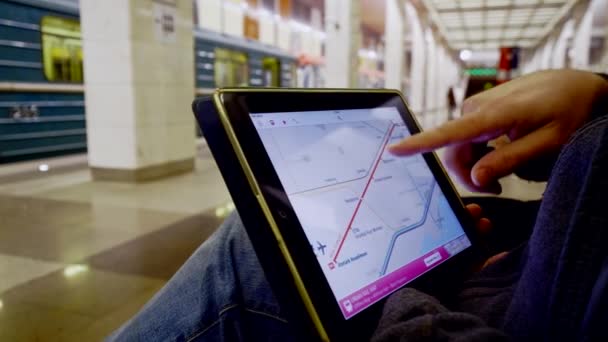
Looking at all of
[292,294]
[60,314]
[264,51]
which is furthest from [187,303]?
[264,51]

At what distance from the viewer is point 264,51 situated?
37.3ft

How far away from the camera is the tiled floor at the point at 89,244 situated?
189 cm

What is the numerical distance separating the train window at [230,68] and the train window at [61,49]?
3.08 m

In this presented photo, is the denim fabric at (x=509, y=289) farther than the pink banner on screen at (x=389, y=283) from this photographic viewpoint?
No

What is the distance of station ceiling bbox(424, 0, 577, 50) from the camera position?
14.6 m

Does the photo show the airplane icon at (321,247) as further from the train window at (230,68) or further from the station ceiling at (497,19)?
the station ceiling at (497,19)

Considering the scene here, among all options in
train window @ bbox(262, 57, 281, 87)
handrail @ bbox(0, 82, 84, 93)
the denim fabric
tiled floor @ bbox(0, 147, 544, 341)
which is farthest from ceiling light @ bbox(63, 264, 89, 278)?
train window @ bbox(262, 57, 281, 87)

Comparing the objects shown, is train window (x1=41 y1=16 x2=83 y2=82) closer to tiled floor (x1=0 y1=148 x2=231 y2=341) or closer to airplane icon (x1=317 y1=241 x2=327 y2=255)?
tiled floor (x1=0 y1=148 x2=231 y2=341)

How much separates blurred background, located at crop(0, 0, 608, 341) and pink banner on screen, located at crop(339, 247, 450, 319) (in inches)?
57.8

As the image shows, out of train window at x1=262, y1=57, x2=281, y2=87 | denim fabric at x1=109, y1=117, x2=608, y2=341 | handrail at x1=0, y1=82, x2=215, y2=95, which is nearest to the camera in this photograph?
denim fabric at x1=109, y1=117, x2=608, y2=341

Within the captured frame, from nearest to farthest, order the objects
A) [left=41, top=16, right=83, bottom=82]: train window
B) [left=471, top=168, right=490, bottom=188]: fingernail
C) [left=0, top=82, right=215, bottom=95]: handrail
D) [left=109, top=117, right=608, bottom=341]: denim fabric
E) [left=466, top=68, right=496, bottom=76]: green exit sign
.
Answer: [left=109, top=117, right=608, bottom=341]: denim fabric
[left=471, top=168, right=490, bottom=188]: fingernail
[left=0, top=82, right=215, bottom=95]: handrail
[left=41, top=16, right=83, bottom=82]: train window
[left=466, top=68, right=496, bottom=76]: green exit sign

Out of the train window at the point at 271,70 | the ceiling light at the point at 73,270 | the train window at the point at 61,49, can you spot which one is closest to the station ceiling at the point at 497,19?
the train window at the point at 271,70

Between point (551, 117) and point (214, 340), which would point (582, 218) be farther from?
point (214, 340)

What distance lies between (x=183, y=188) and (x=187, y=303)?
12.7 ft
